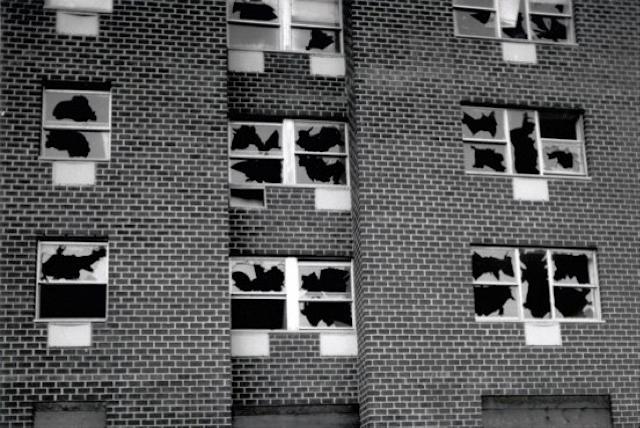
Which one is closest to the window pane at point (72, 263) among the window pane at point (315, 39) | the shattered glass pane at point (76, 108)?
the shattered glass pane at point (76, 108)

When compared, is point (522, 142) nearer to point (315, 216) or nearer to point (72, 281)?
point (315, 216)

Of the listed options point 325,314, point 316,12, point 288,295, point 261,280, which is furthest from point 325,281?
point 316,12

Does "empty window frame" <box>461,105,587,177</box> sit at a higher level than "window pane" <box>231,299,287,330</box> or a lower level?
higher

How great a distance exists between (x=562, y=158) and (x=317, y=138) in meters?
4.40

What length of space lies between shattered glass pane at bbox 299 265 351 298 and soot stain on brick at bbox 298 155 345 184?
1.55 meters

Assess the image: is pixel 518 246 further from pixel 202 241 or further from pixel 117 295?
pixel 117 295

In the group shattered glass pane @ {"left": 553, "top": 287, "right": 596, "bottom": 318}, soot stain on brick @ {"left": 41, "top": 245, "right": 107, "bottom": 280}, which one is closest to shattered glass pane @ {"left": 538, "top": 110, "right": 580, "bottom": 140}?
shattered glass pane @ {"left": 553, "top": 287, "right": 596, "bottom": 318}

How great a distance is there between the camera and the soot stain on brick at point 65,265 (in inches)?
625

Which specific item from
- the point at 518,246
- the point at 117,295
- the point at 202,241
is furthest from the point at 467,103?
the point at 117,295

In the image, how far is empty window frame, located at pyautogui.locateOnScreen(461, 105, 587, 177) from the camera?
1802cm

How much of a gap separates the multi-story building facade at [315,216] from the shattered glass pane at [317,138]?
0.04 meters

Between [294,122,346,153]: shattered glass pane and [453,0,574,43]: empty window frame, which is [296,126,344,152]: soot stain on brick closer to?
[294,122,346,153]: shattered glass pane

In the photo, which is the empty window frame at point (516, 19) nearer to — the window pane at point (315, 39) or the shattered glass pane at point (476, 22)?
the shattered glass pane at point (476, 22)

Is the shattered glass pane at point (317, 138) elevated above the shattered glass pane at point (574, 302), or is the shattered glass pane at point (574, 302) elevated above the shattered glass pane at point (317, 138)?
the shattered glass pane at point (317, 138)
